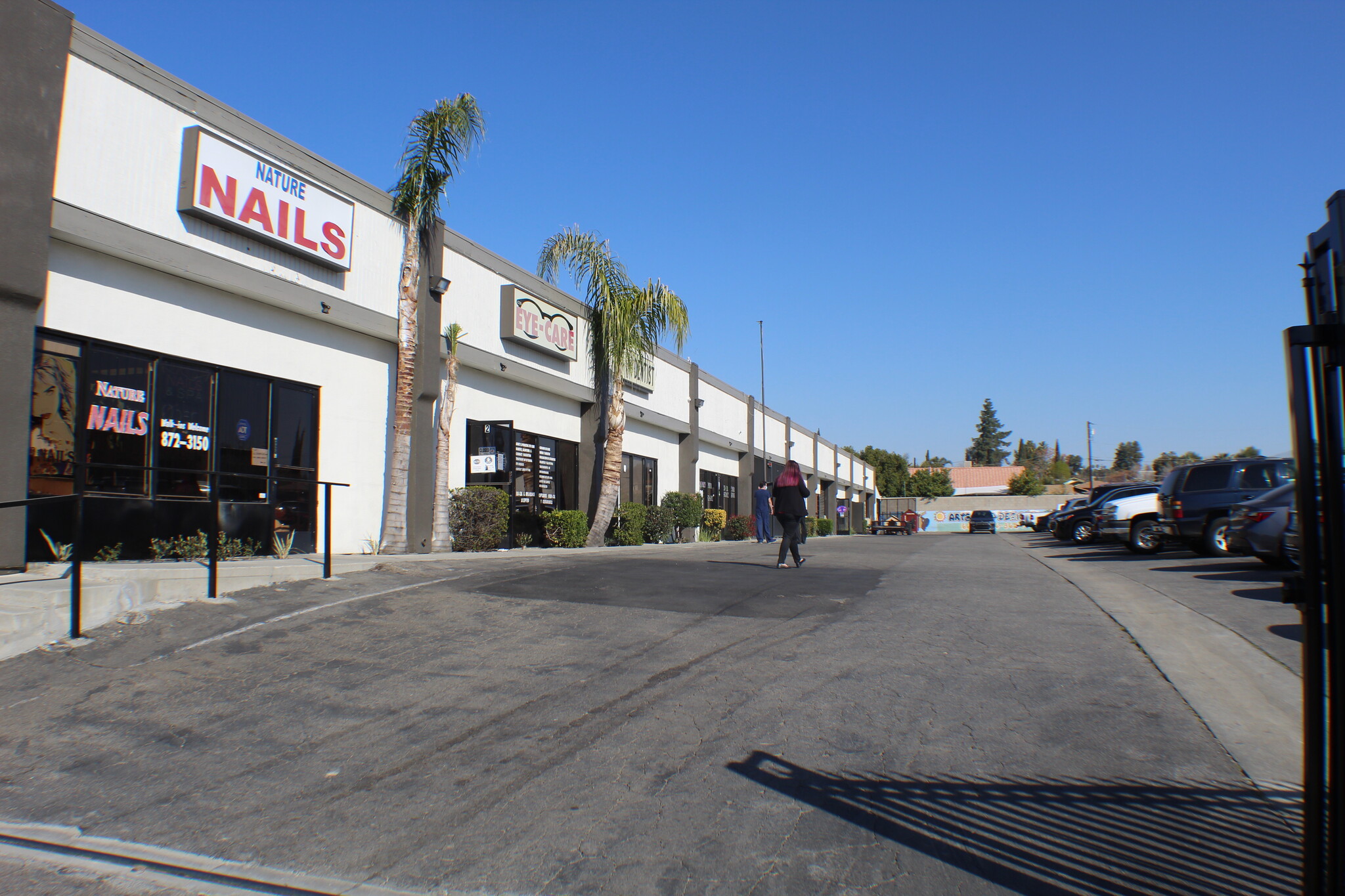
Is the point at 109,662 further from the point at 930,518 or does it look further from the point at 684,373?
the point at 930,518

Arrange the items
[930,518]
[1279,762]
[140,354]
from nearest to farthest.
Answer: [1279,762] < [140,354] < [930,518]

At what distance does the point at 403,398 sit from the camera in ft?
49.6

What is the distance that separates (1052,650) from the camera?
6910 millimetres

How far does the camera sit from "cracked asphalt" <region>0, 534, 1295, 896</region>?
136 inches

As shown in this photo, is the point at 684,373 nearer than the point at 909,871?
No

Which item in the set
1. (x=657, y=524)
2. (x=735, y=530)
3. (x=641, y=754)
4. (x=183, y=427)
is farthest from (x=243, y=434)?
(x=735, y=530)

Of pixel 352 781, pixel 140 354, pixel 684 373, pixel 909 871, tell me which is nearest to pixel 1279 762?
pixel 909 871

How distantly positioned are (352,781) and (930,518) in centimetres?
7765

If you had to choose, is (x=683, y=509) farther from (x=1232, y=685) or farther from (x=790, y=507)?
(x=1232, y=685)

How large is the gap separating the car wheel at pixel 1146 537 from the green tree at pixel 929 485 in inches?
2974

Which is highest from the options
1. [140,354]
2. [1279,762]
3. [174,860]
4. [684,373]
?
[684,373]

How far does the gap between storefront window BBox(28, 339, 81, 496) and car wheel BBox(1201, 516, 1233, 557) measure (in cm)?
1771

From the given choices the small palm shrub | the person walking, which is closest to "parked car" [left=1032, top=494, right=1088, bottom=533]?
the person walking

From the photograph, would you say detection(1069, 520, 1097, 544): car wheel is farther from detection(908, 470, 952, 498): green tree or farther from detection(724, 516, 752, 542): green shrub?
detection(908, 470, 952, 498): green tree
